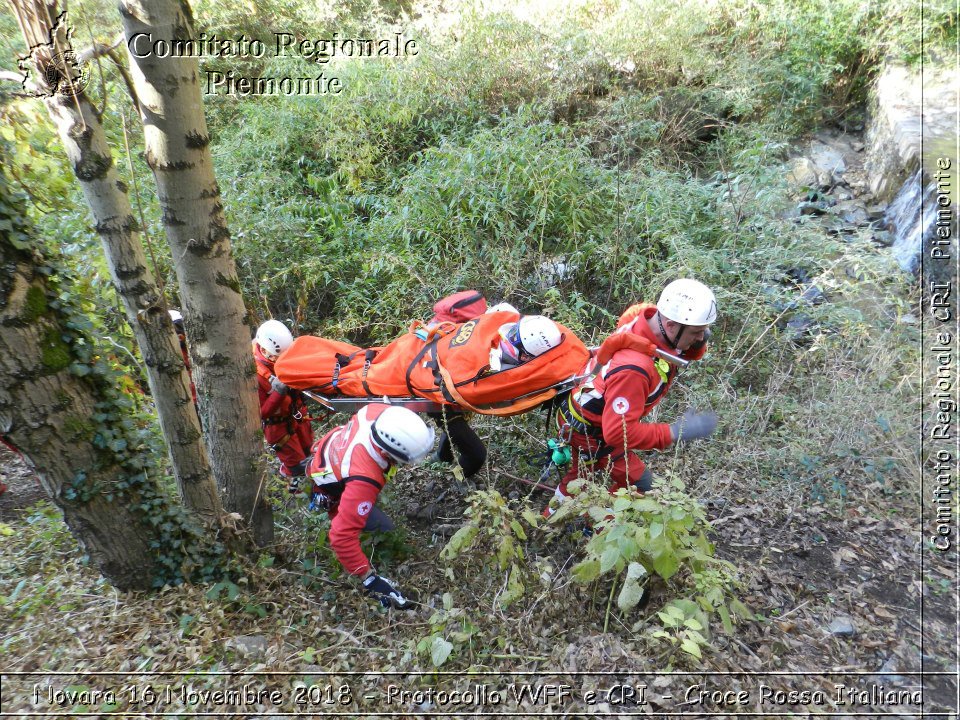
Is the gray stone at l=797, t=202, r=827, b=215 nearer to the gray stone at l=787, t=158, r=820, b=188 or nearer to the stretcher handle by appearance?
the gray stone at l=787, t=158, r=820, b=188

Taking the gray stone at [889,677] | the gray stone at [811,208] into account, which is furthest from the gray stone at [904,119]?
the gray stone at [889,677]

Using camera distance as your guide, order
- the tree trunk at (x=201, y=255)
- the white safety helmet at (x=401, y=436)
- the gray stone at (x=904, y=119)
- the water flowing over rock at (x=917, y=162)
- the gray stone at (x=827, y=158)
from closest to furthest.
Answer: the tree trunk at (x=201, y=255)
the white safety helmet at (x=401, y=436)
the water flowing over rock at (x=917, y=162)
the gray stone at (x=904, y=119)
the gray stone at (x=827, y=158)

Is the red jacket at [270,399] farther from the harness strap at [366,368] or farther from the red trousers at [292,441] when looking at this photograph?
the harness strap at [366,368]

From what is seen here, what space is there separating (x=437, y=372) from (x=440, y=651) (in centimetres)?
178

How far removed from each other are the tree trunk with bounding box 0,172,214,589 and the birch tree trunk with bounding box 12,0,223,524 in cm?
25

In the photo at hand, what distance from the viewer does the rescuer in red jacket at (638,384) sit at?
11.2 feet

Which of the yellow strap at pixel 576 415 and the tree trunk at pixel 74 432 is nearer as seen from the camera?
the tree trunk at pixel 74 432

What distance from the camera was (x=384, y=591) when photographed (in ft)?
10.8

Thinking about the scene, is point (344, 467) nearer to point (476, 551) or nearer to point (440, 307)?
point (476, 551)

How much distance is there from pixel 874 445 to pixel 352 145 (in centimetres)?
696

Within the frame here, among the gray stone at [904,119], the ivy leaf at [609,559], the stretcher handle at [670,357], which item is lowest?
the ivy leaf at [609,559]

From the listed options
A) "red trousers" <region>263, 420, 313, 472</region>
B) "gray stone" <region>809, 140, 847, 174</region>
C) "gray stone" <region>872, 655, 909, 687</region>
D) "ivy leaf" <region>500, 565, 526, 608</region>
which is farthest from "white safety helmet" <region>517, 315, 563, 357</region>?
"gray stone" <region>809, 140, 847, 174</region>

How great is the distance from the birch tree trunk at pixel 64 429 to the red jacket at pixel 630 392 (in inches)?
100

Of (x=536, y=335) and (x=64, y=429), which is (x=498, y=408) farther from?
(x=64, y=429)
